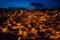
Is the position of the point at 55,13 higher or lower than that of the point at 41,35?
higher

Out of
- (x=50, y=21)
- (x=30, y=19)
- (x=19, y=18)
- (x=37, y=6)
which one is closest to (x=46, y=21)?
(x=50, y=21)

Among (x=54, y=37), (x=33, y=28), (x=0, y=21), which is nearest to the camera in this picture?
(x=54, y=37)

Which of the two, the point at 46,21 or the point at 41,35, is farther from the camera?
the point at 46,21

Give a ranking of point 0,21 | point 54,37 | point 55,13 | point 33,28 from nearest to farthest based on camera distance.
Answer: point 54,37
point 33,28
point 0,21
point 55,13

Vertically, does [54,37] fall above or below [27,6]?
below

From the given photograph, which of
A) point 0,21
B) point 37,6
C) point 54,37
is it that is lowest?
point 54,37

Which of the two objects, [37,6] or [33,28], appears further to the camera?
[37,6]

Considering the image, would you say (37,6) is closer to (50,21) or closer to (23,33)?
(50,21)

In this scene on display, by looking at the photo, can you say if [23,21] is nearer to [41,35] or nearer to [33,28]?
[33,28]

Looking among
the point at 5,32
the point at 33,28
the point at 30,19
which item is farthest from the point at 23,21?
the point at 5,32
